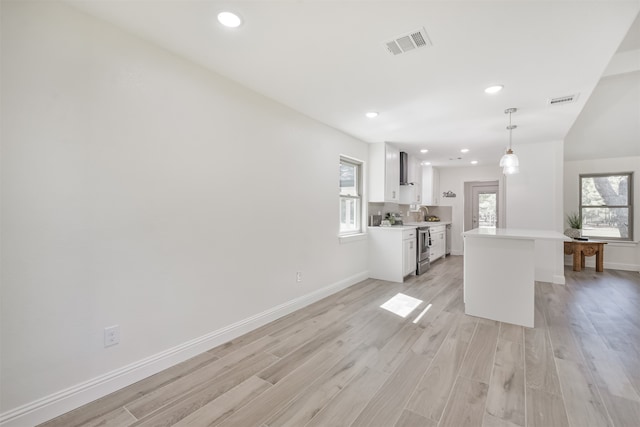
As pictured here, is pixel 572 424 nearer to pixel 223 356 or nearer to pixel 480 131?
pixel 223 356

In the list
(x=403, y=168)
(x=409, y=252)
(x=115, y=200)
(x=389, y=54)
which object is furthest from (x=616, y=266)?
(x=115, y=200)

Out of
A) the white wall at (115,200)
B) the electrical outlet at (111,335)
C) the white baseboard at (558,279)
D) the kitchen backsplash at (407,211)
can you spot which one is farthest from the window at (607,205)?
the electrical outlet at (111,335)

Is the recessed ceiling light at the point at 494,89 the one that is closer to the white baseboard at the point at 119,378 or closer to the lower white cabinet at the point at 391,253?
the lower white cabinet at the point at 391,253

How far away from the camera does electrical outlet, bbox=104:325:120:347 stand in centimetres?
183

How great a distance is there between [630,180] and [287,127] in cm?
737

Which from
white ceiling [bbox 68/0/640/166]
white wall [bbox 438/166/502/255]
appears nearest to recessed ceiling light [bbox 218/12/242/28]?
white ceiling [bbox 68/0/640/166]

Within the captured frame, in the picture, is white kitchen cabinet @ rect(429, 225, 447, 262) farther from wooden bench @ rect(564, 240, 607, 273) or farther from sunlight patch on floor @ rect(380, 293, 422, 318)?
sunlight patch on floor @ rect(380, 293, 422, 318)

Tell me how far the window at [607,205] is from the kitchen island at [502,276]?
4.54 metres

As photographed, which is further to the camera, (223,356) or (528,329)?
(528,329)

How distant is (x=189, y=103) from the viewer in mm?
2279

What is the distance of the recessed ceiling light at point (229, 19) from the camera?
1730mm

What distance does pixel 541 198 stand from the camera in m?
4.87

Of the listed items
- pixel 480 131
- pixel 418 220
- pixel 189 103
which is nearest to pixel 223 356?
pixel 189 103

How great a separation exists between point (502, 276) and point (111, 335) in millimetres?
3696
